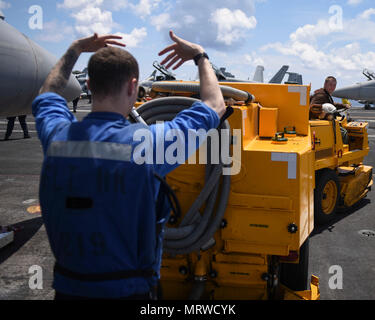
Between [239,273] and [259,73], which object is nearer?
[239,273]

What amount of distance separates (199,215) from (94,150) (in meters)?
1.54

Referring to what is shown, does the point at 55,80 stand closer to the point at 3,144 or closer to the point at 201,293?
the point at 201,293

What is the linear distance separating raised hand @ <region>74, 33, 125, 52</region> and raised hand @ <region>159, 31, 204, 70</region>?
256 mm

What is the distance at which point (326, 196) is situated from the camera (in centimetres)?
651

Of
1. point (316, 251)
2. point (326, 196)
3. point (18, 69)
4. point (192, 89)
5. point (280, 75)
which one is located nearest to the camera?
point (192, 89)

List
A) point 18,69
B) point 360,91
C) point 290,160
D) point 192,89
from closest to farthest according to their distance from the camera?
point 290,160, point 192,89, point 18,69, point 360,91

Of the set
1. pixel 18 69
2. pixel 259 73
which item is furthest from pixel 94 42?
pixel 259 73

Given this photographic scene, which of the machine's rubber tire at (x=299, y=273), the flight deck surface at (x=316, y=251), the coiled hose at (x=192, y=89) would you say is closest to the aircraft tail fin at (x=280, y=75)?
the flight deck surface at (x=316, y=251)

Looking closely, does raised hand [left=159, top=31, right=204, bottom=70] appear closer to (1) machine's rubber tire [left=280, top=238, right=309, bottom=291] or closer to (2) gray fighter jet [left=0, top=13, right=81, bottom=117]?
(1) machine's rubber tire [left=280, top=238, right=309, bottom=291]

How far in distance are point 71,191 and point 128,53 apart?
631mm

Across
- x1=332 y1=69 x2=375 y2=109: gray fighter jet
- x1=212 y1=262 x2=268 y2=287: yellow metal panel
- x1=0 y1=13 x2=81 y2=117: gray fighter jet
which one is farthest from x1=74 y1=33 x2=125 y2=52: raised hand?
x1=332 y1=69 x2=375 y2=109: gray fighter jet

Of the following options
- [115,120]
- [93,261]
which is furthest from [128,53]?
[93,261]

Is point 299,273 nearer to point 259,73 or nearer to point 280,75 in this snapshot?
point 280,75

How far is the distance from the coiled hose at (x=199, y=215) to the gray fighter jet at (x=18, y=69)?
8.09 feet
